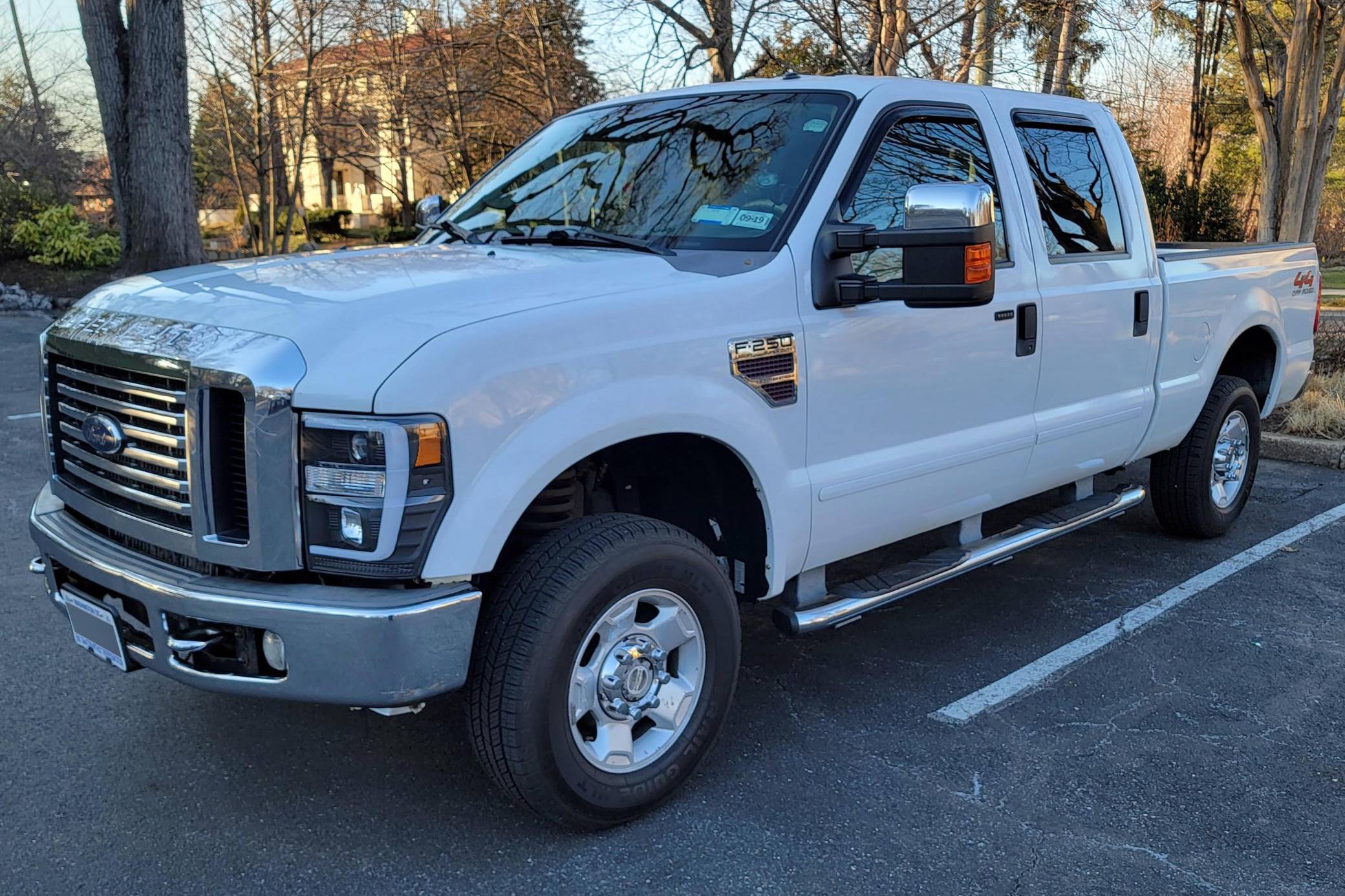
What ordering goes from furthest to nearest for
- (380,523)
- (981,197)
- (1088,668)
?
(1088,668) → (981,197) → (380,523)

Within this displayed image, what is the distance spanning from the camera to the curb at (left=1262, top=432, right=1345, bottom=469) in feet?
24.4

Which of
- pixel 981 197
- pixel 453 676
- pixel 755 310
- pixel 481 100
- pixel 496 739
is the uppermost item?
pixel 481 100

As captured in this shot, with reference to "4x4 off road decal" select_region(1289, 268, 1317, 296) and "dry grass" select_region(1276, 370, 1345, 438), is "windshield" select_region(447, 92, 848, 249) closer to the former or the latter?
"4x4 off road decal" select_region(1289, 268, 1317, 296)

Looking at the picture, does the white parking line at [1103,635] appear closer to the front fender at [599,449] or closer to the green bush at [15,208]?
the front fender at [599,449]

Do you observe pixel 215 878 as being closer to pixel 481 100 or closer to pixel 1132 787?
pixel 1132 787

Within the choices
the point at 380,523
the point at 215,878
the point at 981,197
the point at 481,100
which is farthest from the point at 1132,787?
the point at 481,100

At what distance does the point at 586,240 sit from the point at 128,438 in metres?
1.49

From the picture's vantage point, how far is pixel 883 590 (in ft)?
12.4

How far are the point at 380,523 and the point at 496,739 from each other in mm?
641

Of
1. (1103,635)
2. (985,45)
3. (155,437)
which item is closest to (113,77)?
(985,45)

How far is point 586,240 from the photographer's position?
12.1 ft

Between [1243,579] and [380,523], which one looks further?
[1243,579]

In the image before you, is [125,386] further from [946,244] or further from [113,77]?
[113,77]

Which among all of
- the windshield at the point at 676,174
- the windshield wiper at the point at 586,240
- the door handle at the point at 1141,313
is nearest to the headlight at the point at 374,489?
the windshield wiper at the point at 586,240
